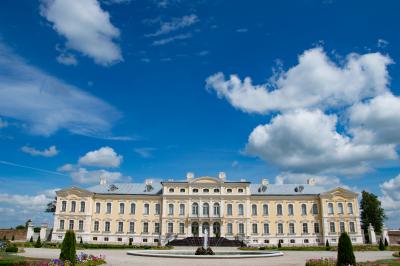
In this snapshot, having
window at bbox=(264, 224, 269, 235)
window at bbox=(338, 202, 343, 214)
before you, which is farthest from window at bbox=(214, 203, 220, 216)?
window at bbox=(338, 202, 343, 214)

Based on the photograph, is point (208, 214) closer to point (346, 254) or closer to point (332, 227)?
point (332, 227)

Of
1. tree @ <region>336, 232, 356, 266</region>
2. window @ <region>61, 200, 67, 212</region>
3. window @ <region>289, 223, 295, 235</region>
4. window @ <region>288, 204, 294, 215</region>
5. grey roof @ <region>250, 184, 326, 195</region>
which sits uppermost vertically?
grey roof @ <region>250, 184, 326, 195</region>

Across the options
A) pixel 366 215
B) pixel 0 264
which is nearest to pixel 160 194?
pixel 366 215

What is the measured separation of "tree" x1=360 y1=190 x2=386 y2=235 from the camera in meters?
57.6

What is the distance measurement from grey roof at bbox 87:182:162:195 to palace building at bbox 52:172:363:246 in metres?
1.00

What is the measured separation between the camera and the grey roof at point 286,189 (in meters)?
55.8

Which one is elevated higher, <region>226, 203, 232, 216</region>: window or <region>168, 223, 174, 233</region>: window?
<region>226, 203, 232, 216</region>: window

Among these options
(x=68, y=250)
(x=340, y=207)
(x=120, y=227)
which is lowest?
(x=68, y=250)

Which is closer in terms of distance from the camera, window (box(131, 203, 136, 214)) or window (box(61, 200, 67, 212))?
window (box(61, 200, 67, 212))

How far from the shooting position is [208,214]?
53.6 m

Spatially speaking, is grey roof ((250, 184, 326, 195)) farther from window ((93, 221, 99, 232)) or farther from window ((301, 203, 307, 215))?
window ((93, 221, 99, 232))

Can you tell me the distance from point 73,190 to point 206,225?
746 inches

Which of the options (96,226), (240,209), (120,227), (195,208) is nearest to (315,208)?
(240,209)

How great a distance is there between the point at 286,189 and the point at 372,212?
1330 cm
